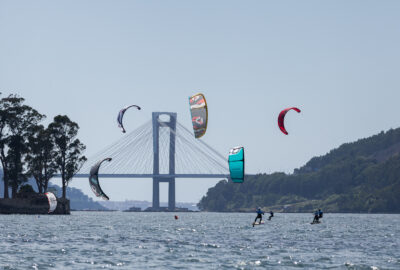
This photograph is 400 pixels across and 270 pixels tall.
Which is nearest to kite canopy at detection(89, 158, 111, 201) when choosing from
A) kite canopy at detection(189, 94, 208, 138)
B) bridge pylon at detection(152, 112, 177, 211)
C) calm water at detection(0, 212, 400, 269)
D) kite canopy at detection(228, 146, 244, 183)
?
calm water at detection(0, 212, 400, 269)

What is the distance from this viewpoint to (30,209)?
101 meters

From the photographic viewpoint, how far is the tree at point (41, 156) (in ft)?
347

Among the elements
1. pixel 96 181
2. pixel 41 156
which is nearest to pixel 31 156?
pixel 41 156

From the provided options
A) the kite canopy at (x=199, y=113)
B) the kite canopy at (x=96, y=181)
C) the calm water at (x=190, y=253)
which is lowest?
the calm water at (x=190, y=253)

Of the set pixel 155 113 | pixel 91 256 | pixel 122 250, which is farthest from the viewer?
pixel 155 113

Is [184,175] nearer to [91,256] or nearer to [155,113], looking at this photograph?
[155,113]

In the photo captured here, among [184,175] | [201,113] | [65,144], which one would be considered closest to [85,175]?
[184,175]

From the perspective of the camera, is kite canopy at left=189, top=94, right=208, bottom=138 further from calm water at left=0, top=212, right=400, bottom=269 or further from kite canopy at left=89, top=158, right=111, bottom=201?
kite canopy at left=89, top=158, right=111, bottom=201

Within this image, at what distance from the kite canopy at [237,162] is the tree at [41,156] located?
228ft

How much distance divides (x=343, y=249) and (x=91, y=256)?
1438 centimetres

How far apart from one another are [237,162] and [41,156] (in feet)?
236

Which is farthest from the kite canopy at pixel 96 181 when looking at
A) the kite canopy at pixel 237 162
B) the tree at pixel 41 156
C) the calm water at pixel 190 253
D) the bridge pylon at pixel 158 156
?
the bridge pylon at pixel 158 156

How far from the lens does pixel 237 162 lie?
38.9 metres

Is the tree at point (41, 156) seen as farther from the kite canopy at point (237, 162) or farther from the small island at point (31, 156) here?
the kite canopy at point (237, 162)
